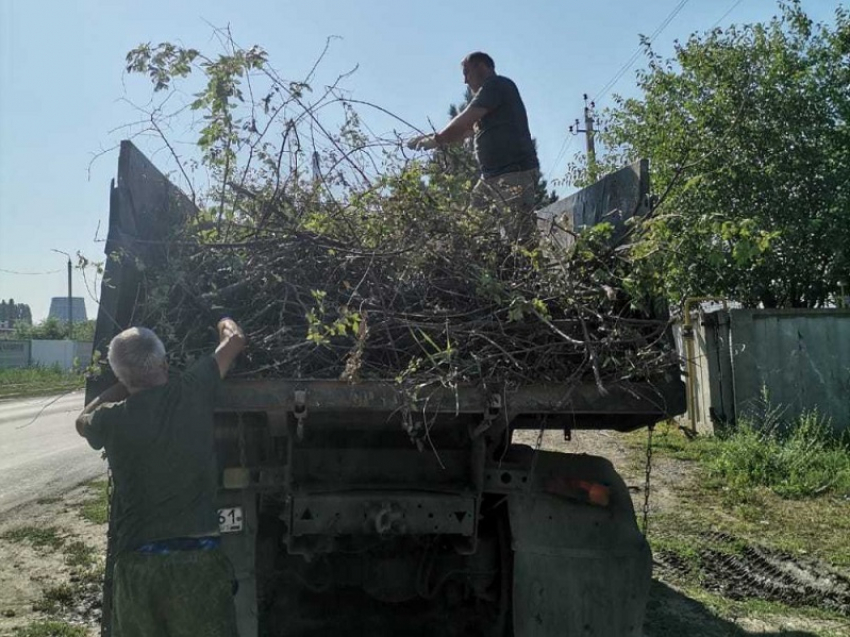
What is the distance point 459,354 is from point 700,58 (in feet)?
35.9

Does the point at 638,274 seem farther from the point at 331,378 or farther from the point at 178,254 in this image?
the point at 178,254

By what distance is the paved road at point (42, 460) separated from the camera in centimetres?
892

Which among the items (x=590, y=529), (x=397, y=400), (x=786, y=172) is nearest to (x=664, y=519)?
(x=590, y=529)

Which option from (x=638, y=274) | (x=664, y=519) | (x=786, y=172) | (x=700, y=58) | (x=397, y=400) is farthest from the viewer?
(x=700, y=58)

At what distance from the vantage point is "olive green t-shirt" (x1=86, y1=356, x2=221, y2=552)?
2984 millimetres

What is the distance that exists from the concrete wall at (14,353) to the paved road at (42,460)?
26.4 m

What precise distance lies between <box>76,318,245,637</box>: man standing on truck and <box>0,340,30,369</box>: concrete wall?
42287 millimetres

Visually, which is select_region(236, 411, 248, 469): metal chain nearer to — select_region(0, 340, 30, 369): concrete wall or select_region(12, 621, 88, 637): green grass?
select_region(12, 621, 88, 637): green grass

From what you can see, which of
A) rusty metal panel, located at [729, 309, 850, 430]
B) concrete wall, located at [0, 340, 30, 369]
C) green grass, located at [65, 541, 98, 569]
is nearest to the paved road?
green grass, located at [65, 541, 98, 569]

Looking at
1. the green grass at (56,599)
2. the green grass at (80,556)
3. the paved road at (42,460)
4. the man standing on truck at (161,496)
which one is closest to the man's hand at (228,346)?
the man standing on truck at (161,496)

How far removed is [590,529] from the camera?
3562 mm

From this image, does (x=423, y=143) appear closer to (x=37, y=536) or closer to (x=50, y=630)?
(x=50, y=630)

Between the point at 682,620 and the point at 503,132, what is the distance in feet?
10.3

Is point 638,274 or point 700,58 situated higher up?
point 700,58
